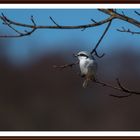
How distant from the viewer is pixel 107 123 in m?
23.0

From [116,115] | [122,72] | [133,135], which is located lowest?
[116,115]

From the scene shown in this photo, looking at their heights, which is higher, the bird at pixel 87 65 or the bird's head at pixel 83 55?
the bird's head at pixel 83 55

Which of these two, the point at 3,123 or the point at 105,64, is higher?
the point at 105,64

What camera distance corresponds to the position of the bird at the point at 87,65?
289 centimetres

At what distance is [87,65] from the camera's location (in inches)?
116

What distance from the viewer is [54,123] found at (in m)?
22.3

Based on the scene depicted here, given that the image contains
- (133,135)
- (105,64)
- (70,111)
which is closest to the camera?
(133,135)

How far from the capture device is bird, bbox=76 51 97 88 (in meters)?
2.89

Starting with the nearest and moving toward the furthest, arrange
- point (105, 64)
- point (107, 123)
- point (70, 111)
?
point (105, 64) < point (107, 123) < point (70, 111)

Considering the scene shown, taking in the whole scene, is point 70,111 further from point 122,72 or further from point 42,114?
point 122,72

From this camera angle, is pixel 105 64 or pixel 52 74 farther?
pixel 52 74

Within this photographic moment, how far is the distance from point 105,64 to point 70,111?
3490 mm

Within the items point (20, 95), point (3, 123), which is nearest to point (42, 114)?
point (20, 95)

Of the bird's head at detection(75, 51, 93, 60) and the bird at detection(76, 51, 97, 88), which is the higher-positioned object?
the bird's head at detection(75, 51, 93, 60)
